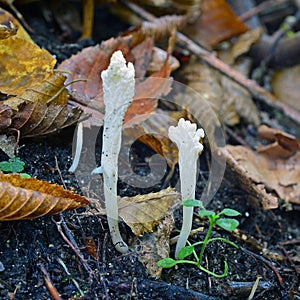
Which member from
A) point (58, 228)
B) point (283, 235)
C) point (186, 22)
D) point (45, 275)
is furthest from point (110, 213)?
point (186, 22)

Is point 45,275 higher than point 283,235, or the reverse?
point 45,275

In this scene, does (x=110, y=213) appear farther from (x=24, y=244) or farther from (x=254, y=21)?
(x=254, y=21)

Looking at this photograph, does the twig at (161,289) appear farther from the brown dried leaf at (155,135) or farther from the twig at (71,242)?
the brown dried leaf at (155,135)

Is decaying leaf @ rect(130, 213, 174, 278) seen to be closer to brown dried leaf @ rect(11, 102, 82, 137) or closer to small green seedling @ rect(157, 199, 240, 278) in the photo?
small green seedling @ rect(157, 199, 240, 278)

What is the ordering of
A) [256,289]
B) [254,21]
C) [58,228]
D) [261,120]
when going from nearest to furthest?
[58,228], [256,289], [261,120], [254,21]

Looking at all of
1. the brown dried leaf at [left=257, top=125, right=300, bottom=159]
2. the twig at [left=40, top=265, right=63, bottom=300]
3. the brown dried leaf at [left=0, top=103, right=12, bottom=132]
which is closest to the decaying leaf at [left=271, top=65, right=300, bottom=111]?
the brown dried leaf at [left=257, top=125, right=300, bottom=159]

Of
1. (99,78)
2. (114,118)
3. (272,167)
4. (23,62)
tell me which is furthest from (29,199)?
(272,167)

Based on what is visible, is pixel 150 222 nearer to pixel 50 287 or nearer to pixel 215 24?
pixel 50 287
